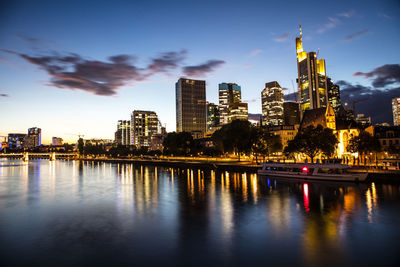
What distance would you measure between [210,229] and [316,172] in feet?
137

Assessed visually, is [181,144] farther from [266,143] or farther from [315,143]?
[315,143]

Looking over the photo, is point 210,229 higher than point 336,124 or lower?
lower

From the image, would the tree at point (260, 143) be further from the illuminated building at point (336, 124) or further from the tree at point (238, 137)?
the illuminated building at point (336, 124)

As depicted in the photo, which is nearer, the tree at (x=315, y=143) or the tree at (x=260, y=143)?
the tree at (x=315, y=143)

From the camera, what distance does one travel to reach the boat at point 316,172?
2212 inches

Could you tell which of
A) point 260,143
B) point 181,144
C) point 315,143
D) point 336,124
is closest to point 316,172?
point 315,143

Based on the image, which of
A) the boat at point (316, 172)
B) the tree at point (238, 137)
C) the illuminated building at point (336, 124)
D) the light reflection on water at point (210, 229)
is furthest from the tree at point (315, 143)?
the illuminated building at point (336, 124)

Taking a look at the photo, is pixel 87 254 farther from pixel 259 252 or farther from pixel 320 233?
pixel 320 233

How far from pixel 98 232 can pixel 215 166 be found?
79.1 metres

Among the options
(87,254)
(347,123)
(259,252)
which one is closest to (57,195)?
(87,254)

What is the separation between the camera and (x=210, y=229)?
28047 millimetres

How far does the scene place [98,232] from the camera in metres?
28.3

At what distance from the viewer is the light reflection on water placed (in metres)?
21.2

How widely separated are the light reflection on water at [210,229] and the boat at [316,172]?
26.0 feet
